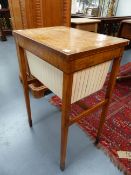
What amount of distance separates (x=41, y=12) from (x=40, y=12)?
14 millimetres

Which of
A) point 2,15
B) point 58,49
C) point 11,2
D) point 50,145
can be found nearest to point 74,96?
point 58,49

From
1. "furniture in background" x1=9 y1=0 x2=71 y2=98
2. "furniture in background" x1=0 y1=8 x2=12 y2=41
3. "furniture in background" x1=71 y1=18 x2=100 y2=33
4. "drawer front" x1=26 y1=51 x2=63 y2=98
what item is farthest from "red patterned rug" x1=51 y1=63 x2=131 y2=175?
"furniture in background" x1=0 y1=8 x2=12 y2=41

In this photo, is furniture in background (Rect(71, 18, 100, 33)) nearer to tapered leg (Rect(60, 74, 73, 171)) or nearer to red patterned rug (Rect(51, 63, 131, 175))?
red patterned rug (Rect(51, 63, 131, 175))

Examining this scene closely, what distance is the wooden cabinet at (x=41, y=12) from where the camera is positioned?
1.50m

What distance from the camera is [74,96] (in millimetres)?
883

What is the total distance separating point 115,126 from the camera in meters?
1.50

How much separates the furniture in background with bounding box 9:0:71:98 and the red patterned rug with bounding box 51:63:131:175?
660mm

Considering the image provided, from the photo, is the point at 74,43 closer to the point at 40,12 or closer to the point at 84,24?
the point at 40,12

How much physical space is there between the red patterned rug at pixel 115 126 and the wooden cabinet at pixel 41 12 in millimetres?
871

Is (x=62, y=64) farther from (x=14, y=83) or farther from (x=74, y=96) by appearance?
(x=14, y=83)

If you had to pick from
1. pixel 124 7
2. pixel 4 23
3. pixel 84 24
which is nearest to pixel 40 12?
pixel 84 24

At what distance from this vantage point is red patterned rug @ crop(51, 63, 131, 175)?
4.03ft

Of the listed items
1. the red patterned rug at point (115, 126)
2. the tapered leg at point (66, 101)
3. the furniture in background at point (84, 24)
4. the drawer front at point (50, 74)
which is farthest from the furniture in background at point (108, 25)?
the tapered leg at point (66, 101)

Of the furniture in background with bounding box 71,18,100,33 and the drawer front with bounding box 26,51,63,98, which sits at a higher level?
the furniture in background with bounding box 71,18,100,33
